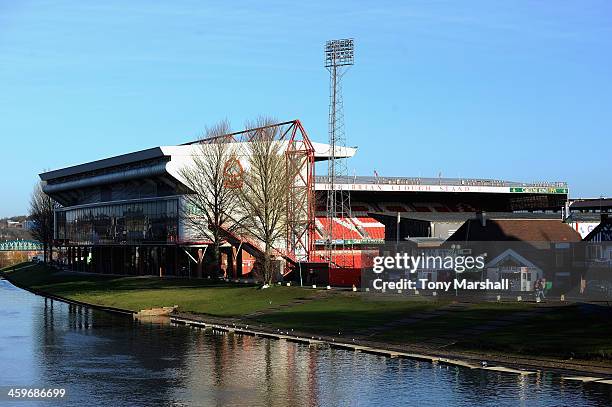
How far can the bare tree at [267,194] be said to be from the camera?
89.4 metres

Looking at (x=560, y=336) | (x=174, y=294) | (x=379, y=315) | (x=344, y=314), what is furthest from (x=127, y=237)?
(x=560, y=336)

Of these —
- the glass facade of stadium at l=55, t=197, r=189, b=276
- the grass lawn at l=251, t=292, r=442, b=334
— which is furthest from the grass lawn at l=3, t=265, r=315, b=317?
the glass facade of stadium at l=55, t=197, r=189, b=276

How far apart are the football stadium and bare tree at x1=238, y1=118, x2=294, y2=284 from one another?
4.03 feet

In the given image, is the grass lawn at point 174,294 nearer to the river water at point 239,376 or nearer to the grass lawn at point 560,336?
the river water at point 239,376

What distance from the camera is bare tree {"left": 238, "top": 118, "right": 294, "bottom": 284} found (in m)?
89.4

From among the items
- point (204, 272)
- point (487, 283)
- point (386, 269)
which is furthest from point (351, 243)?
point (487, 283)

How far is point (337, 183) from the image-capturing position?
142 meters

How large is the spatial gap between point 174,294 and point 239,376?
1751 inches

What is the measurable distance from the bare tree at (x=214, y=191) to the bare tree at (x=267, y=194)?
4.60m

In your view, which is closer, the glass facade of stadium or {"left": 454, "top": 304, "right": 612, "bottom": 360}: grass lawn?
{"left": 454, "top": 304, "right": 612, "bottom": 360}: grass lawn

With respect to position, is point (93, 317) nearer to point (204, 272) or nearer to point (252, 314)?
point (252, 314)

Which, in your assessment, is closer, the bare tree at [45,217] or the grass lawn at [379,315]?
the grass lawn at [379,315]

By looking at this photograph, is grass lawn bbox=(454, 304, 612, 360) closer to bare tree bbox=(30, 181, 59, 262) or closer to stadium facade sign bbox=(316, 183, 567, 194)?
stadium facade sign bbox=(316, 183, 567, 194)

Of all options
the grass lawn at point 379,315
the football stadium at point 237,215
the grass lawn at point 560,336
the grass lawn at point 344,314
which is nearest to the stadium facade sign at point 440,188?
the football stadium at point 237,215
